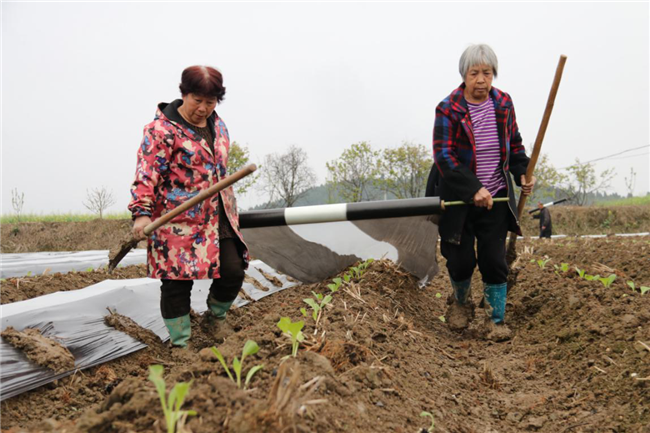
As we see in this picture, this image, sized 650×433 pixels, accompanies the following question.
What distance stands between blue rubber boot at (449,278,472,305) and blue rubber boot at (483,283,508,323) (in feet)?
0.45

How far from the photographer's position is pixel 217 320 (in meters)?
2.83

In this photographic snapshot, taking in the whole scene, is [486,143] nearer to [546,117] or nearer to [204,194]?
[546,117]

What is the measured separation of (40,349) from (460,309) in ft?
8.08

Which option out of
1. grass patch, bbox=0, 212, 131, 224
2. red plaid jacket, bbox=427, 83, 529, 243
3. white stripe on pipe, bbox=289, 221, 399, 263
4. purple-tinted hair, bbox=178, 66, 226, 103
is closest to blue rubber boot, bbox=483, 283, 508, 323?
red plaid jacket, bbox=427, 83, 529, 243

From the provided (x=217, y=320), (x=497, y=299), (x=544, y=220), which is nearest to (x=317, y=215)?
(x=217, y=320)

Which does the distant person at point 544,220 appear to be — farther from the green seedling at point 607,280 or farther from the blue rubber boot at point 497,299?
the blue rubber boot at point 497,299

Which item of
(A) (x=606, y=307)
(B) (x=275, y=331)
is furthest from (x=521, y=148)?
(B) (x=275, y=331)

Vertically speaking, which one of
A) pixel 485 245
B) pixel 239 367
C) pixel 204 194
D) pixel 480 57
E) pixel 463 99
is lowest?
pixel 239 367

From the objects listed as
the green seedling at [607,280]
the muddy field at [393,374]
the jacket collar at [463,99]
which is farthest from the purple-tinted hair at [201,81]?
the green seedling at [607,280]

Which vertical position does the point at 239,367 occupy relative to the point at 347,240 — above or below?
below

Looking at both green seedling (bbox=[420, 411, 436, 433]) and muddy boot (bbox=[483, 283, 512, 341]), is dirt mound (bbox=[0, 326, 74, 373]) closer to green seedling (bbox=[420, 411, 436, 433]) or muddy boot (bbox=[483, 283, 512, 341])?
green seedling (bbox=[420, 411, 436, 433])

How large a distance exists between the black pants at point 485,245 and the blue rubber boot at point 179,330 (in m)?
1.69

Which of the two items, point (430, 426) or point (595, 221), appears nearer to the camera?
point (430, 426)

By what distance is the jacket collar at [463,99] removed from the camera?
2.93 meters
